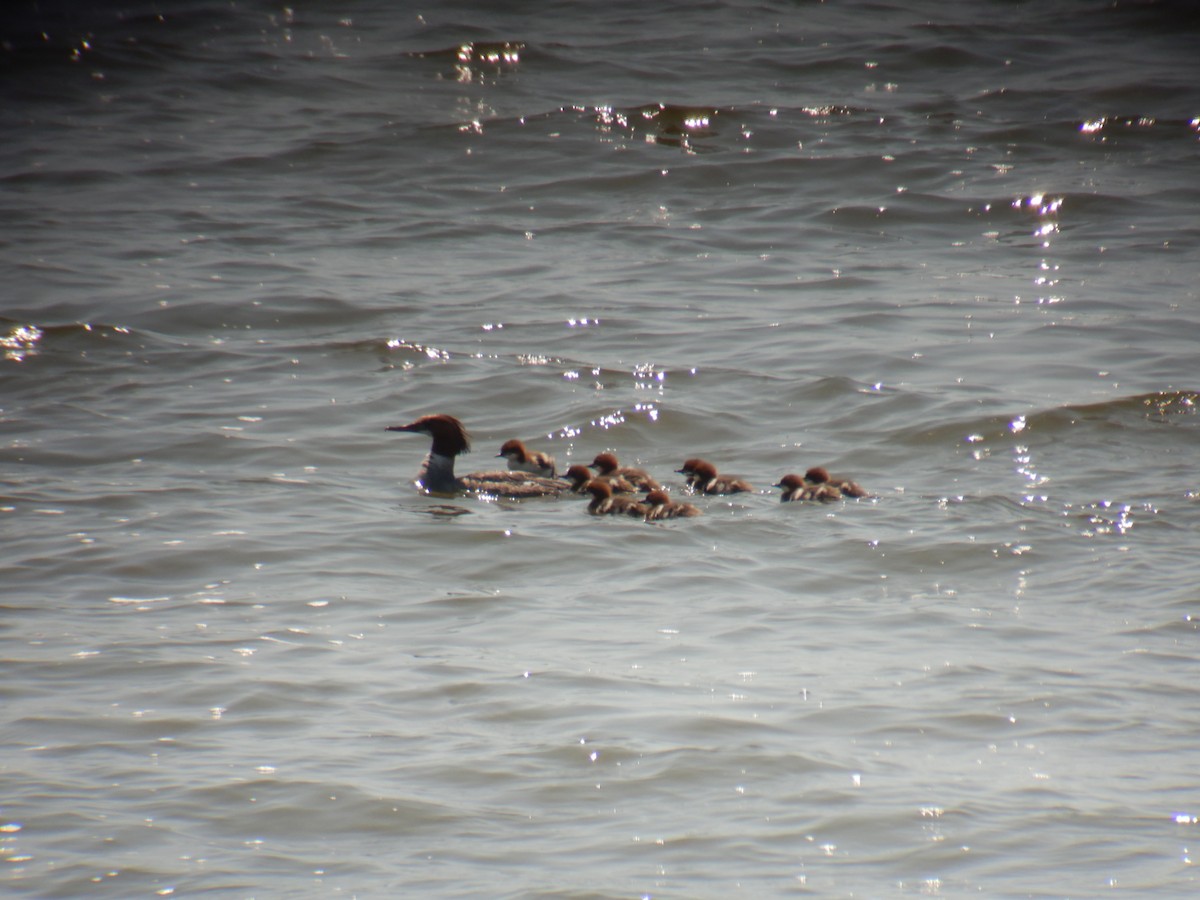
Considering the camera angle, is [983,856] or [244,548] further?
[244,548]

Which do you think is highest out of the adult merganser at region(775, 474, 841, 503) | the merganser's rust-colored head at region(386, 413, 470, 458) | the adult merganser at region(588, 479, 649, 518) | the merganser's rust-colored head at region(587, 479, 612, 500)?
the merganser's rust-colored head at region(386, 413, 470, 458)

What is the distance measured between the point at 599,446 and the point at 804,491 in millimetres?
2162

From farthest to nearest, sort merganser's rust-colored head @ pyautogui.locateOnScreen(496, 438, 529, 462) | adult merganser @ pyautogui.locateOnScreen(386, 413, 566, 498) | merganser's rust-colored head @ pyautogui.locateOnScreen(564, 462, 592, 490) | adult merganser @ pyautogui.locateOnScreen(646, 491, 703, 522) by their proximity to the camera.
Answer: merganser's rust-colored head @ pyautogui.locateOnScreen(496, 438, 529, 462), merganser's rust-colored head @ pyautogui.locateOnScreen(564, 462, 592, 490), adult merganser @ pyautogui.locateOnScreen(386, 413, 566, 498), adult merganser @ pyautogui.locateOnScreen(646, 491, 703, 522)

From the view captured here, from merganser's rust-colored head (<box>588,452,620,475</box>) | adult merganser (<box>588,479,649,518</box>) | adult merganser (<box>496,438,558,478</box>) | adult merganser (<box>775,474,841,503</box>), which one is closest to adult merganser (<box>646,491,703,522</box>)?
adult merganser (<box>588,479,649,518</box>)

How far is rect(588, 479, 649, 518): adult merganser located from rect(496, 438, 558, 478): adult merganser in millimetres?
743

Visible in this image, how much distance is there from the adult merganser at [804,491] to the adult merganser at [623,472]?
76 cm

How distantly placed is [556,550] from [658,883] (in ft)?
12.4

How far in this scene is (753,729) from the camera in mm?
5465

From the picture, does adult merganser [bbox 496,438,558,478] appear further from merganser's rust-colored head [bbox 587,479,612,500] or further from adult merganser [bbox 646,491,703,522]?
adult merganser [bbox 646,491,703,522]

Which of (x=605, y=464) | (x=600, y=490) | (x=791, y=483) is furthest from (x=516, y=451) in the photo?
(x=791, y=483)

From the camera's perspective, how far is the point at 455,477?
9.77 m

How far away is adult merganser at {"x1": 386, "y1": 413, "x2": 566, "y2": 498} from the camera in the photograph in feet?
31.2

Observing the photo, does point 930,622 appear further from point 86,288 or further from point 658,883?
point 86,288

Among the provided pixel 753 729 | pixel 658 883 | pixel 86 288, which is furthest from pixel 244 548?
pixel 86 288
